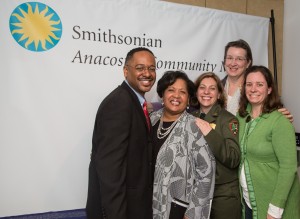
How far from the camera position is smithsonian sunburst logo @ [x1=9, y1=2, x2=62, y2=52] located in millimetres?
1701

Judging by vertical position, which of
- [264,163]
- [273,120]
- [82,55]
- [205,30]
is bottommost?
[264,163]

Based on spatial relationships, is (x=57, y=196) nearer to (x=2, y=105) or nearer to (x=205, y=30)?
(x=2, y=105)

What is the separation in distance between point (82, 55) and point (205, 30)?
110cm

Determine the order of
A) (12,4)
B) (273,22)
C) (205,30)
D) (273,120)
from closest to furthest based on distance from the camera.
→ (273,120)
(12,4)
(205,30)
(273,22)

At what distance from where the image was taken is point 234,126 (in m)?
1.56

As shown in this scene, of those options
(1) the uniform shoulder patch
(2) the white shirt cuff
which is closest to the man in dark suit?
(1) the uniform shoulder patch

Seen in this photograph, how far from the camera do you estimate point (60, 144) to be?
1.86 meters

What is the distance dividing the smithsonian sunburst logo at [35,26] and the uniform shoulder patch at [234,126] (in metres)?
1.31

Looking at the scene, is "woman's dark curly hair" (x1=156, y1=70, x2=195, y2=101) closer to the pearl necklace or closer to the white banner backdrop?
the pearl necklace

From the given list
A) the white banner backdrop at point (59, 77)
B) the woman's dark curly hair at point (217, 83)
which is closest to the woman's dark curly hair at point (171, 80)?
the woman's dark curly hair at point (217, 83)

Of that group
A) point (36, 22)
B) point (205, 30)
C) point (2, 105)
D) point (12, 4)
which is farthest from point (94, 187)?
point (205, 30)

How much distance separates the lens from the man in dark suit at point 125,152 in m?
1.18

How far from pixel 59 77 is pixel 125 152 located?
0.92 m

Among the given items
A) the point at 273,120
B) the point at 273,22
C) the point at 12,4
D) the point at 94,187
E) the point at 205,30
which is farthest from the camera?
the point at 273,22
